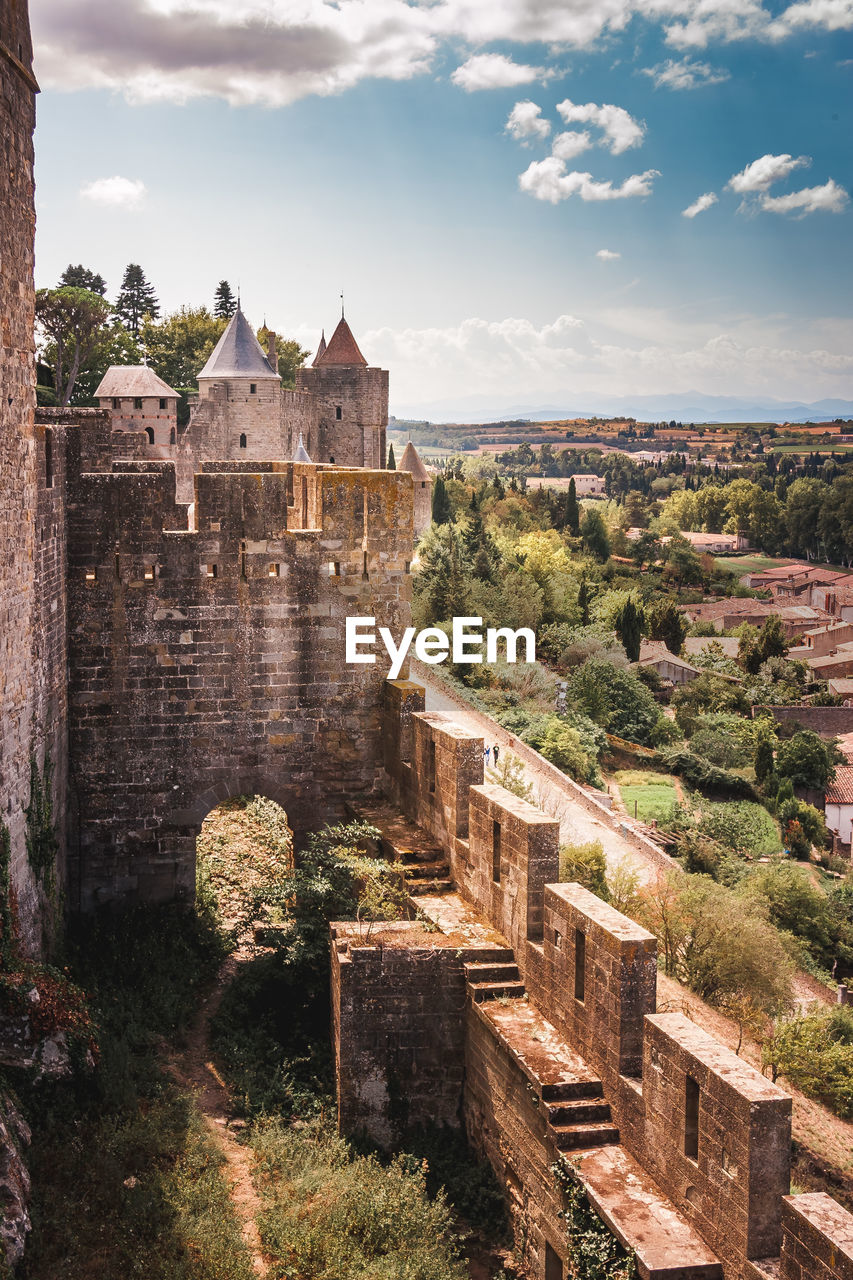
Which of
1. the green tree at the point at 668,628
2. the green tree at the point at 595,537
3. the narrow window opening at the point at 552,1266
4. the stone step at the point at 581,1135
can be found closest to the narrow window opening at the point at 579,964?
the stone step at the point at 581,1135

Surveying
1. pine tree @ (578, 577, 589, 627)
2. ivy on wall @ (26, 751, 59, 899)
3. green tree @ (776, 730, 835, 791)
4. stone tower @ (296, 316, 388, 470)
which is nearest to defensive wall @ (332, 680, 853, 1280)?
ivy on wall @ (26, 751, 59, 899)

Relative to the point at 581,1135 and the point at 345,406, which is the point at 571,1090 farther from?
the point at 345,406

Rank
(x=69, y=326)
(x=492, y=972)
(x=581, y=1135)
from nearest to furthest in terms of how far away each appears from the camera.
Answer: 1. (x=581, y=1135)
2. (x=492, y=972)
3. (x=69, y=326)

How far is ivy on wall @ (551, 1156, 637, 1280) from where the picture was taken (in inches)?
278

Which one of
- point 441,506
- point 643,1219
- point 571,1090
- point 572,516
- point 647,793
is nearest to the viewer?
point 643,1219

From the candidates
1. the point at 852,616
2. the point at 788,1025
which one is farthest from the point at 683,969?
the point at 852,616

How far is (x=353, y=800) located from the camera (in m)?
13.4

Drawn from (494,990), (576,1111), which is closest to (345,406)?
(494,990)

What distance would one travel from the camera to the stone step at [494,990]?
977 cm

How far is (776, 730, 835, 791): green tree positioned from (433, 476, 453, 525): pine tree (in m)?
27.7

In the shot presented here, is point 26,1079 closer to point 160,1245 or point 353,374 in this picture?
point 160,1245

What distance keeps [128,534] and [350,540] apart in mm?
2411

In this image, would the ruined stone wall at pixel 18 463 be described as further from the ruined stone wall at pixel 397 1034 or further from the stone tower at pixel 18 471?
the ruined stone wall at pixel 397 1034

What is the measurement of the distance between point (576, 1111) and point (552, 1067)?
41cm
